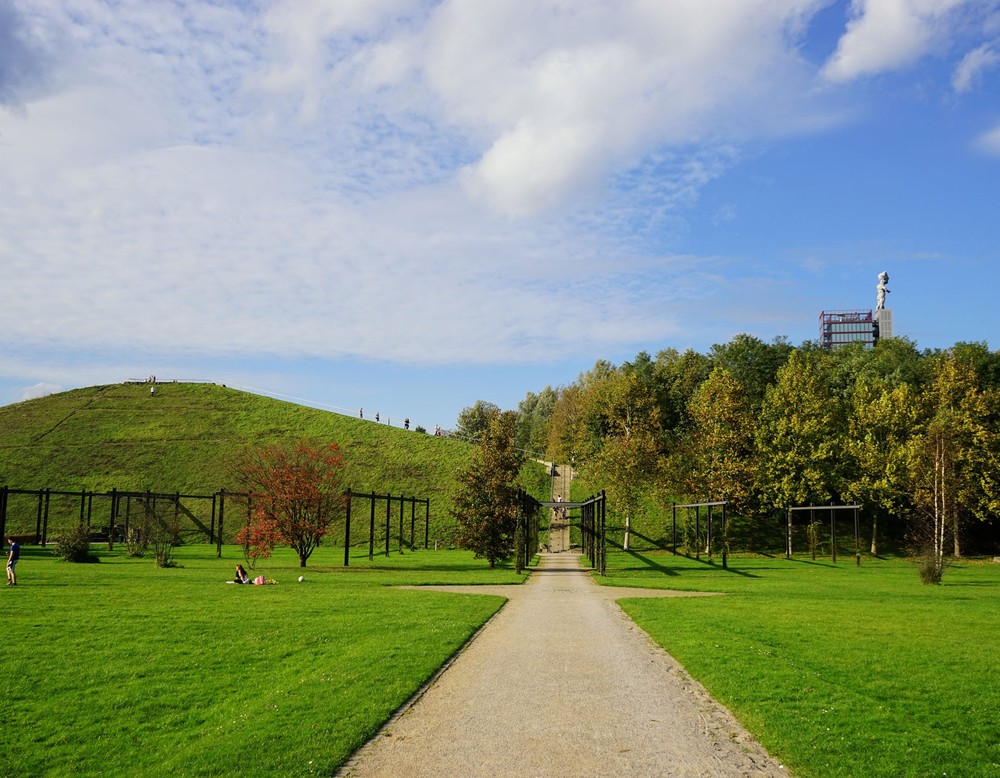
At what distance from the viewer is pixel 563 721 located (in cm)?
878

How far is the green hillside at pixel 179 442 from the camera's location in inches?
2496

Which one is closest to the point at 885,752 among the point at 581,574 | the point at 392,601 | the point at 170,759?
the point at 170,759

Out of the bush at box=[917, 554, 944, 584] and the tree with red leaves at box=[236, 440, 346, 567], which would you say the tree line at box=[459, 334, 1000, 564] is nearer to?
the bush at box=[917, 554, 944, 584]

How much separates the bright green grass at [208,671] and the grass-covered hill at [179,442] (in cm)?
4242

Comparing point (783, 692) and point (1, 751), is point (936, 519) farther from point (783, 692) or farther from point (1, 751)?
point (1, 751)

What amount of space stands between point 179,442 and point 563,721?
69256 millimetres

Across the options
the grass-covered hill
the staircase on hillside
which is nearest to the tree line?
the staircase on hillside

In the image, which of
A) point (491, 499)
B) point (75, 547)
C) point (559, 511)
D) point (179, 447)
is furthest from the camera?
point (179, 447)

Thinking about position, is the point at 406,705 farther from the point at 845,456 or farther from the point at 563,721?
the point at 845,456

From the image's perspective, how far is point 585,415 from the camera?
233ft

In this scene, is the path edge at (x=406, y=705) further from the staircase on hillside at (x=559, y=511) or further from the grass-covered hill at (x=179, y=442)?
the grass-covered hill at (x=179, y=442)

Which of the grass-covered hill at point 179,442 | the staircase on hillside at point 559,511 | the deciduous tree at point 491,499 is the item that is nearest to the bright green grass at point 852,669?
the deciduous tree at point 491,499

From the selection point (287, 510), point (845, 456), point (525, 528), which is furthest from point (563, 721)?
point (845, 456)

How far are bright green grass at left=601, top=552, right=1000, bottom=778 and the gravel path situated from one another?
23.6 inches
